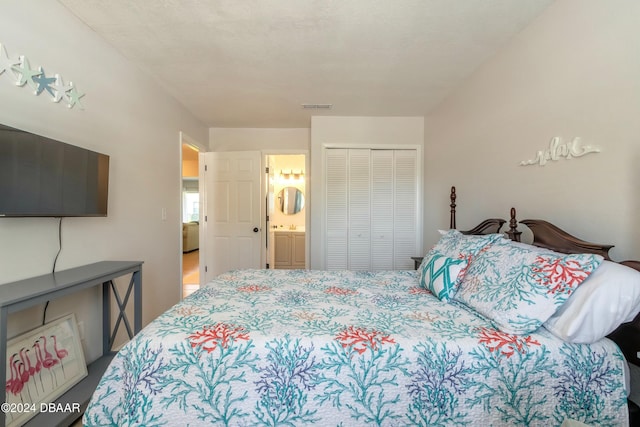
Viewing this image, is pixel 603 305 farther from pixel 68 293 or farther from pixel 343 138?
pixel 343 138

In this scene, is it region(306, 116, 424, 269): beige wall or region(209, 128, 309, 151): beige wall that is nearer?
region(306, 116, 424, 269): beige wall

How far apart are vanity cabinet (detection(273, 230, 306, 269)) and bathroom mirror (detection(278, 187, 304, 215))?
54cm

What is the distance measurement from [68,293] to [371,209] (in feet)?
10.1

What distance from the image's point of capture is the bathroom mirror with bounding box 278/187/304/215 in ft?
17.8

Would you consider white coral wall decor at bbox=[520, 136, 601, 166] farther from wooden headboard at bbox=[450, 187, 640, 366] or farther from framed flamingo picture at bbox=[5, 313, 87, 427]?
framed flamingo picture at bbox=[5, 313, 87, 427]

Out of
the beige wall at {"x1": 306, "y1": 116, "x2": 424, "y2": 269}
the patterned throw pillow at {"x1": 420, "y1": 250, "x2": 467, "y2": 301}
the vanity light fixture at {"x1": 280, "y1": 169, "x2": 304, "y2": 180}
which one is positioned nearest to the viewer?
the patterned throw pillow at {"x1": 420, "y1": 250, "x2": 467, "y2": 301}

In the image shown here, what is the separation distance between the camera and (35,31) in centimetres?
149

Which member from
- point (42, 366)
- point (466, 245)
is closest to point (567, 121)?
point (466, 245)

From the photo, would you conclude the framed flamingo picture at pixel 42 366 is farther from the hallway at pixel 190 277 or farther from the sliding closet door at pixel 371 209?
the sliding closet door at pixel 371 209

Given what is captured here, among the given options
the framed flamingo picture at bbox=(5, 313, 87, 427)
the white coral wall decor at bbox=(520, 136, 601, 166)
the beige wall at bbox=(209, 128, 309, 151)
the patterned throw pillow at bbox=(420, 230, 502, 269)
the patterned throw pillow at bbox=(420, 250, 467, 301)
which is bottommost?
the framed flamingo picture at bbox=(5, 313, 87, 427)

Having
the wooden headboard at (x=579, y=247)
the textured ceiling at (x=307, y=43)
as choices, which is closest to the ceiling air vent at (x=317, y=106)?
the textured ceiling at (x=307, y=43)

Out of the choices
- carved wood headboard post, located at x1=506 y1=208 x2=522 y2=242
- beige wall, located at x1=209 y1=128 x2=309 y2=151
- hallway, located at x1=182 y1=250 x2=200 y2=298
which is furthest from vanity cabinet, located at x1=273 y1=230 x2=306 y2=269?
carved wood headboard post, located at x1=506 y1=208 x2=522 y2=242

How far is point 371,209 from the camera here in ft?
12.0

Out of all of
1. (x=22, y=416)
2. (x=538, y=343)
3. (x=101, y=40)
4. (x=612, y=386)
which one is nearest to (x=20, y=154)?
(x=101, y=40)
